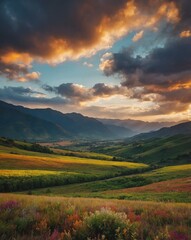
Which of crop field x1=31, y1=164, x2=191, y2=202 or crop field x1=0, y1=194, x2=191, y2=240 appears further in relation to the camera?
crop field x1=31, y1=164, x2=191, y2=202

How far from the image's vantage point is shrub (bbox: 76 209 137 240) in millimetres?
6730

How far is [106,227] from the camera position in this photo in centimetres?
688

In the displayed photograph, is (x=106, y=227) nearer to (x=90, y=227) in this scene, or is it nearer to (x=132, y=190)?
(x=90, y=227)

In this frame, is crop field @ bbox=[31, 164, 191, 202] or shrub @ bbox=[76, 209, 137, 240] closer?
shrub @ bbox=[76, 209, 137, 240]

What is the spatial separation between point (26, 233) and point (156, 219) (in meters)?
4.68

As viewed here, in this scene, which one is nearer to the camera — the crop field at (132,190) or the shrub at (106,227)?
the shrub at (106,227)

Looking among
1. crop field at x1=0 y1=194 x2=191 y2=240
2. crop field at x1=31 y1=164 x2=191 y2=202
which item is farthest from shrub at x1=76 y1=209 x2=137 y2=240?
crop field at x1=31 y1=164 x2=191 y2=202

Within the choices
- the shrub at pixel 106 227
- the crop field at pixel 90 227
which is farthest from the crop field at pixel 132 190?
the shrub at pixel 106 227

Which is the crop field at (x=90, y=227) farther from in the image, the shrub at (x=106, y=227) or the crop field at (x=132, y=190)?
the crop field at (x=132, y=190)

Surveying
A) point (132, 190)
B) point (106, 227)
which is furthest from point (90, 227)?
point (132, 190)

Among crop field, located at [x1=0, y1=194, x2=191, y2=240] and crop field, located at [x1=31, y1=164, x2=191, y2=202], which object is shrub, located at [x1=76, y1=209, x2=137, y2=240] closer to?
crop field, located at [x1=0, y1=194, x2=191, y2=240]

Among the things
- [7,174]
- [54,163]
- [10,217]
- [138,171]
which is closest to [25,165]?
[54,163]

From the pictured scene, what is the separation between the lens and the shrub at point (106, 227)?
6.73 m

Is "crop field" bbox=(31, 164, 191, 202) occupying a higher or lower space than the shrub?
lower
